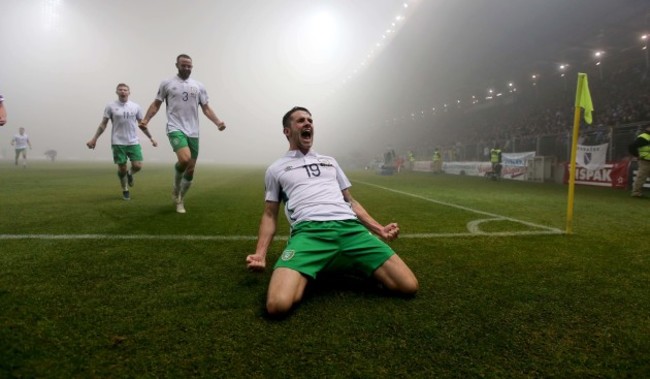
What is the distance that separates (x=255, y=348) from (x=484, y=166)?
21.3 meters

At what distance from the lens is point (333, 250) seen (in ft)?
8.78

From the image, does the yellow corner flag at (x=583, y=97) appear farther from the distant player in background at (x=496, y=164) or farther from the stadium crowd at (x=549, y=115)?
the distant player in background at (x=496, y=164)

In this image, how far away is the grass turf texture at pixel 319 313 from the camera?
1696 mm

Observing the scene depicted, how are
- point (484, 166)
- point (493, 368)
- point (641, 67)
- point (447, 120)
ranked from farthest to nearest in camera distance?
point (447, 120)
point (641, 67)
point (484, 166)
point (493, 368)

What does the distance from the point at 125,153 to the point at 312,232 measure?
6.48 meters

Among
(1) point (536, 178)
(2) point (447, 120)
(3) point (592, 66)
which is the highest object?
(3) point (592, 66)

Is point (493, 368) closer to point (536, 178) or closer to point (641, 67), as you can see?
point (536, 178)

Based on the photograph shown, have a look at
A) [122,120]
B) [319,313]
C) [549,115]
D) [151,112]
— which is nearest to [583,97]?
[319,313]

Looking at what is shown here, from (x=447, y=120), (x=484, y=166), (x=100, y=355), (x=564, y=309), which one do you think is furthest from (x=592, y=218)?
(x=447, y=120)

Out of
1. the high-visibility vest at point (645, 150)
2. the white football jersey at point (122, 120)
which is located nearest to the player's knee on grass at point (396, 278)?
→ the white football jersey at point (122, 120)

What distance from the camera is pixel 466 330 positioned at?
2039 millimetres

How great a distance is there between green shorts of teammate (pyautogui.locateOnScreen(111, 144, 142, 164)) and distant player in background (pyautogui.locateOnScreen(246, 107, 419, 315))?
575 cm

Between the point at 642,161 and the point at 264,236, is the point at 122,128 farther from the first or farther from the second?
the point at 642,161

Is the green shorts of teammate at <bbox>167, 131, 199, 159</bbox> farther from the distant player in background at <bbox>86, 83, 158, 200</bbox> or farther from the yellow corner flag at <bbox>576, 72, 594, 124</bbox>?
the yellow corner flag at <bbox>576, 72, 594, 124</bbox>
